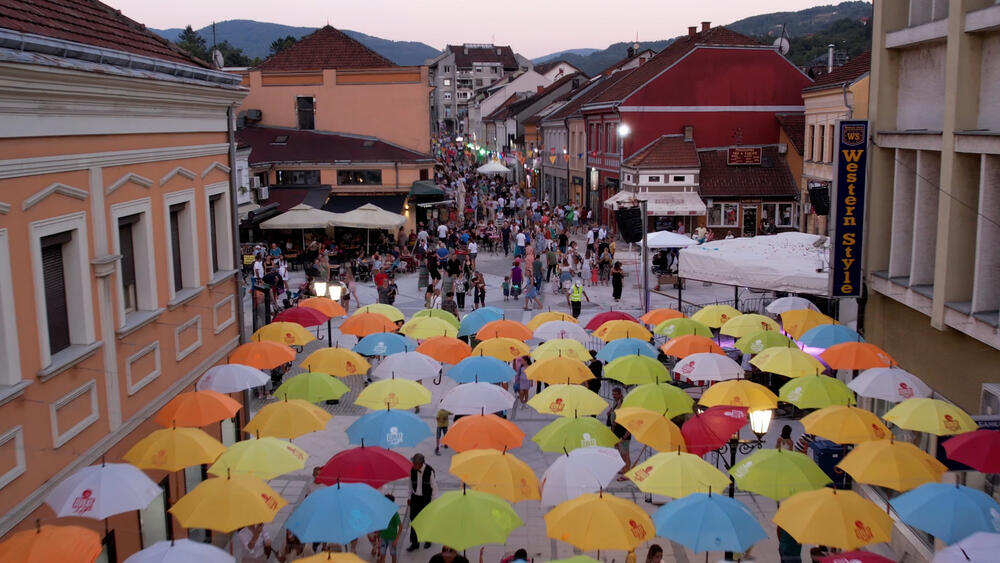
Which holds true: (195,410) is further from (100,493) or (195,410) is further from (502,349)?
(502,349)

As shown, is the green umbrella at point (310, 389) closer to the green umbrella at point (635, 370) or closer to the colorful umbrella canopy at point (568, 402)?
the colorful umbrella canopy at point (568, 402)

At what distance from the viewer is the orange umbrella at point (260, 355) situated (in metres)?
14.0

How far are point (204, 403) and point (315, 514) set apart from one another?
342cm

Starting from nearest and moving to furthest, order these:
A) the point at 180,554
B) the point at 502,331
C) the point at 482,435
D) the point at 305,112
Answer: the point at 180,554
the point at 482,435
the point at 502,331
the point at 305,112

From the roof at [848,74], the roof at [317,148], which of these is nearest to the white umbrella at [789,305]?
the roof at [848,74]

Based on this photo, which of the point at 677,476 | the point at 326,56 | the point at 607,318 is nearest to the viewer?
the point at 677,476

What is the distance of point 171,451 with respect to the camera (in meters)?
10.1

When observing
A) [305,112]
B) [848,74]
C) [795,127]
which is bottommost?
[795,127]

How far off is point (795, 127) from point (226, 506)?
36186 mm

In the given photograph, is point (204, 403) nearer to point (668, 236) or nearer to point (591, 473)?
point (591, 473)

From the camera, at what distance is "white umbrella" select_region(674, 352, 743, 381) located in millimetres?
13923

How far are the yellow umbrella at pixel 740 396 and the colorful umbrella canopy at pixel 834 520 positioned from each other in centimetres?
354

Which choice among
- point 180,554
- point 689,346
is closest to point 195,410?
point 180,554

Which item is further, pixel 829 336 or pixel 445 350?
pixel 445 350
